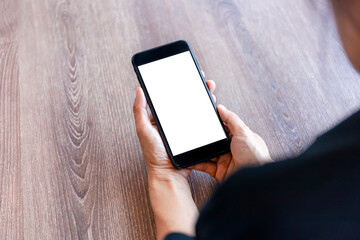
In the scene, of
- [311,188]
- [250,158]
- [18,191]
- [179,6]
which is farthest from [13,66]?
[311,188]

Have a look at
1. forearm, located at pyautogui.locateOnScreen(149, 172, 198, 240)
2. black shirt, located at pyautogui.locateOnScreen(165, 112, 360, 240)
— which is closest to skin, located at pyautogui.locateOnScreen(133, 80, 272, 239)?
forearm, located at pyautogui.locateOnScreen(149, 172, 198, 240)

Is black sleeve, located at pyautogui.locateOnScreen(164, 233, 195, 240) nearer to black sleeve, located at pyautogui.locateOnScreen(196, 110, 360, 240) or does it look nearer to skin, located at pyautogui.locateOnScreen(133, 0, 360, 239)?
skin, located at pyautogui.locateOnScreen(133, 0, 360, 239)

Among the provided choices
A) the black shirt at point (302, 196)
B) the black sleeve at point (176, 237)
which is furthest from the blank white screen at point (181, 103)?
the black shirt at point (302, 196)

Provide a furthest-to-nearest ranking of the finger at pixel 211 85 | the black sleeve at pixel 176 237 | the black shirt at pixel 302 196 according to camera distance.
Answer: the finger at pixel 211 85 → the black sleeve at pixel 176 237 → the black shirt at pixel 302 196

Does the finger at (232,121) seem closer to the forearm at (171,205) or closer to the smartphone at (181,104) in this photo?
the smartphone at (181,104)

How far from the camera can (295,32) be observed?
2.11ft

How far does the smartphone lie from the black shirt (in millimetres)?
228

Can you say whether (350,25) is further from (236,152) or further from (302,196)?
(236,152)

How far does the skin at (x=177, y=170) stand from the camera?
472mm

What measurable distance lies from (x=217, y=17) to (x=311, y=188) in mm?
482

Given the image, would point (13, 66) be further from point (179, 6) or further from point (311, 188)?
point (311, 188)

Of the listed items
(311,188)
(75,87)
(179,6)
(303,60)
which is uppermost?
(179,6)

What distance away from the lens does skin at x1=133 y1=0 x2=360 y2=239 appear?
0.47m

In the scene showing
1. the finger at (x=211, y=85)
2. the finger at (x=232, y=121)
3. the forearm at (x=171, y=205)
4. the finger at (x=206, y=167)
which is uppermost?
the finger at (x=211, y=85)
